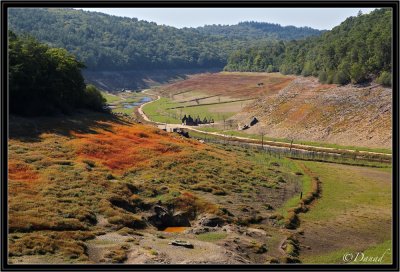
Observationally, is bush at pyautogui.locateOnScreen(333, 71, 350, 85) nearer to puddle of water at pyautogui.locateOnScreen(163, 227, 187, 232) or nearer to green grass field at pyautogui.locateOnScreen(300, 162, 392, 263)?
green grass field at pyautogui.locateOnScreen(300, 162, 392, 263)

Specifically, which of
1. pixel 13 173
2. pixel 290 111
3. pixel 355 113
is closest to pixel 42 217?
pixel 13 173

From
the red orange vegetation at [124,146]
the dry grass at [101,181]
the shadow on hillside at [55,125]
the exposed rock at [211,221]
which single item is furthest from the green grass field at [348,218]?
the shadow on hillside at [55,125]

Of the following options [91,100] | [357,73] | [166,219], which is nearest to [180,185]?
[166,219]

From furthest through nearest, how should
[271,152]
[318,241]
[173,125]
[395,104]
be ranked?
[173,125] < [271,152] < [318,241] < [395,104]

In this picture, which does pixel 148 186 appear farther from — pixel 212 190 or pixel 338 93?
pixel 338 93

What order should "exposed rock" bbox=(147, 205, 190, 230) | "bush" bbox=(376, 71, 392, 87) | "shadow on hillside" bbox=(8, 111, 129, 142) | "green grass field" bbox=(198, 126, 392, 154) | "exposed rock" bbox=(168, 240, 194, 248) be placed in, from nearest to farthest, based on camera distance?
1. "exposed rock" bbox=(168, 240, 194, 248)
2. "exposed rock" bbox=(147, 205, 190, 230)
3. "shadow on hillside" bbox=(8, 111, 129, 142)
4. "green grass field" bbox=(198, 126, 392, 154)
5. "bush" bbox=(376, 71, 392, 87)

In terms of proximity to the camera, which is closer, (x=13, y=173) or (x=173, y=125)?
(x=13, y=173)

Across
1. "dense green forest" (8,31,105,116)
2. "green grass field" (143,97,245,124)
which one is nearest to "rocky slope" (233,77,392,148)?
"green grass field" (143,97,245,124)

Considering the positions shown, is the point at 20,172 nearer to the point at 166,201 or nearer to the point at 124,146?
the point at 166,201
